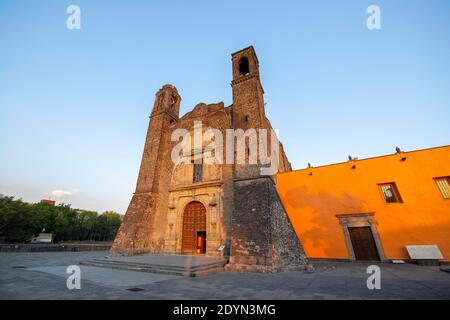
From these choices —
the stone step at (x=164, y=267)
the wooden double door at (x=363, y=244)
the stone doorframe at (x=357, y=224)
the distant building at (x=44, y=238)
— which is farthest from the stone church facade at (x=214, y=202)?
the distant building at (x=44, y=238)

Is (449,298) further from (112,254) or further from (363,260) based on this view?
(112,254)

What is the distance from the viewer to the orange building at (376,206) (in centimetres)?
1087

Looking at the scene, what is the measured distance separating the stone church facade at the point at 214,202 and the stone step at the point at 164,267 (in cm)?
100

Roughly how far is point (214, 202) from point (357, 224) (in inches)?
366

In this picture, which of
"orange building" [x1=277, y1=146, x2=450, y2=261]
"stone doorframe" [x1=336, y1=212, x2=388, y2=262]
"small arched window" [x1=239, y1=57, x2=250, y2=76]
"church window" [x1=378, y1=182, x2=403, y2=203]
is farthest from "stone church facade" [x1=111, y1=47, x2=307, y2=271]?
"church window" [x1=378, y1=182, x2=403, y2=203]

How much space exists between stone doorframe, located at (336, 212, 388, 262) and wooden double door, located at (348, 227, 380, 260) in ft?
0.63

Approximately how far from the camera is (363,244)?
1193 cm

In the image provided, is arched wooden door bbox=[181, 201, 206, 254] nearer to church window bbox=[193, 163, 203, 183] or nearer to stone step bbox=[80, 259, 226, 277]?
church window bbox=[193, 163, 203, 183]

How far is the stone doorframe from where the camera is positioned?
11607mm

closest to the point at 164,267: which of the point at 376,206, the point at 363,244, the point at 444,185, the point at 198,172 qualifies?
the point at 198,172

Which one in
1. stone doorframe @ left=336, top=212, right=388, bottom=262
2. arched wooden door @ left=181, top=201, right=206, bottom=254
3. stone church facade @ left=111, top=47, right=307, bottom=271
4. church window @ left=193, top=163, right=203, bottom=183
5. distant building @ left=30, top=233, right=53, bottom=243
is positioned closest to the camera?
stone church facade @ left=111, top=47, right=307, bottom=271

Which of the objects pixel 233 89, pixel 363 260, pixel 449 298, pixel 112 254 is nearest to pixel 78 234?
pixel 112 254

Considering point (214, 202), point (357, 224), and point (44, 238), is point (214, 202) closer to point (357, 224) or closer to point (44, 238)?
point (357, 224)

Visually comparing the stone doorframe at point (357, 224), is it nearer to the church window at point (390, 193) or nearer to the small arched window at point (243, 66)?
the church window at point (390, 193)
